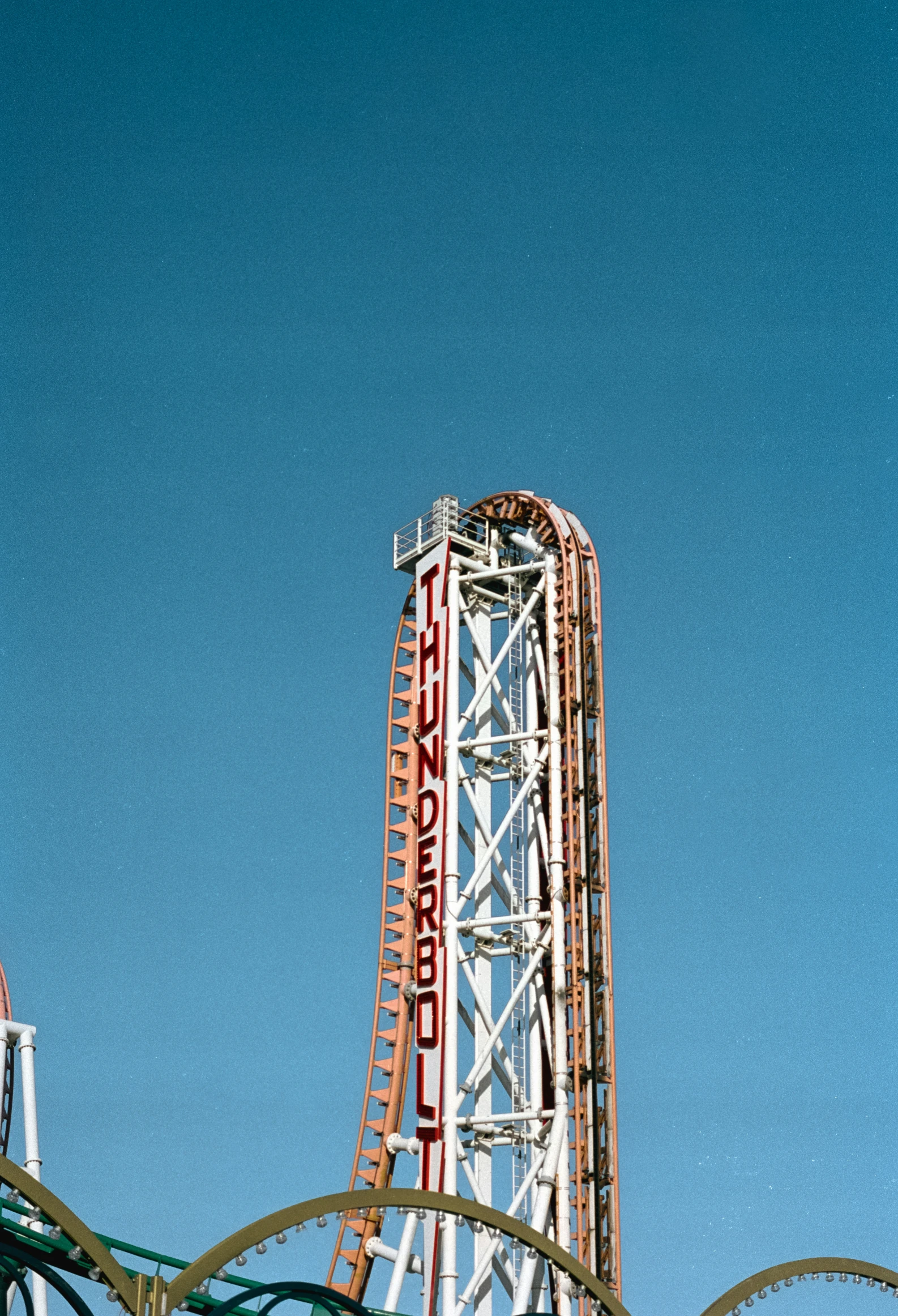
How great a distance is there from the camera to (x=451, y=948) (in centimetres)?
3256

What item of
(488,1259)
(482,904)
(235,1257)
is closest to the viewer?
(235,1257)

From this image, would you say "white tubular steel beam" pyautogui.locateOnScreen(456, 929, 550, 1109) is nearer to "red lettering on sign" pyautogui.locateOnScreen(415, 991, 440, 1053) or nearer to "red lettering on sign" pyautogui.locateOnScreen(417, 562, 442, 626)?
"red lettering on sign" pyautogui.locateOnScreen(415, 991, 440, 1053)

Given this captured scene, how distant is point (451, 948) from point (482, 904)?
1397 millimetres

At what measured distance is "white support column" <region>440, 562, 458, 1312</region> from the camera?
100 ft

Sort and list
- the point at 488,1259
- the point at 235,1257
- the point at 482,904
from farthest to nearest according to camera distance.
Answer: the point at 482,904 → the point at 488,1259 → the point at 235,1257

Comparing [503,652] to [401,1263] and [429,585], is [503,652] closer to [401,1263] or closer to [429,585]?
[429,585]

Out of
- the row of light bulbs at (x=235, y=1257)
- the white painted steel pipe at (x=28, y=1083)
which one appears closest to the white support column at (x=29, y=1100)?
the white painted steel pipe at (x=28, y=1083)

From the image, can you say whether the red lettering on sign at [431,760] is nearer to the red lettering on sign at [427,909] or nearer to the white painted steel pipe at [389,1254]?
the red lettering on sign at [427,909]

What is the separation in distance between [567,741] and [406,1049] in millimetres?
6419

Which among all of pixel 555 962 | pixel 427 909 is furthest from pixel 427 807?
pixel 555 962

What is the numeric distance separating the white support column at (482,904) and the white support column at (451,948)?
357 millimetres

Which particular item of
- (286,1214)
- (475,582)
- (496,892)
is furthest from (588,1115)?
(286,1214)

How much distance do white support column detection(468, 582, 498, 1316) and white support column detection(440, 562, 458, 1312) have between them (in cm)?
36

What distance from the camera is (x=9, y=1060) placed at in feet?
124
